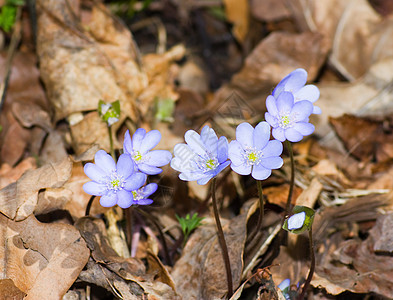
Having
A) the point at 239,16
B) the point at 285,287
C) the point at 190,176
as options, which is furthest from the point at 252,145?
the point at 239,16

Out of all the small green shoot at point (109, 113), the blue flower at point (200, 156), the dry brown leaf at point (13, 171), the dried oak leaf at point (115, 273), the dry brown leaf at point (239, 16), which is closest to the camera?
the blue flower at point (200, 156)

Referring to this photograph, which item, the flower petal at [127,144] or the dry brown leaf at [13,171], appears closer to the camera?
the flower petal at [127,144]

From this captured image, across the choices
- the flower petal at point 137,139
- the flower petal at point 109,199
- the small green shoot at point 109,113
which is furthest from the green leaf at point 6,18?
the flower petal at point 109,199

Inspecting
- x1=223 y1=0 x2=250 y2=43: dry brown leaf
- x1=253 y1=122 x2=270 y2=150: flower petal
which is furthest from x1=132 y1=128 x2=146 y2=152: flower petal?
x1=223 y1=0 x2=250 y2=43: dry brown leaf

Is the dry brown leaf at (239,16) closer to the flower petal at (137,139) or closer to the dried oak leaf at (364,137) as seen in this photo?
the dried oak leaf at (364,137)

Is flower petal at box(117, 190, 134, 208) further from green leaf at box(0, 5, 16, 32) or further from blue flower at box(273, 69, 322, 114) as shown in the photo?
green leaf at box(0, 5, 16, 32)

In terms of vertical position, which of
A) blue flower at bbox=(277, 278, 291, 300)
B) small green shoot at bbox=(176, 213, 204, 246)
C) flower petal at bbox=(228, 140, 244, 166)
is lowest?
blue flower at bbox=(277, 278, 291, 300)
